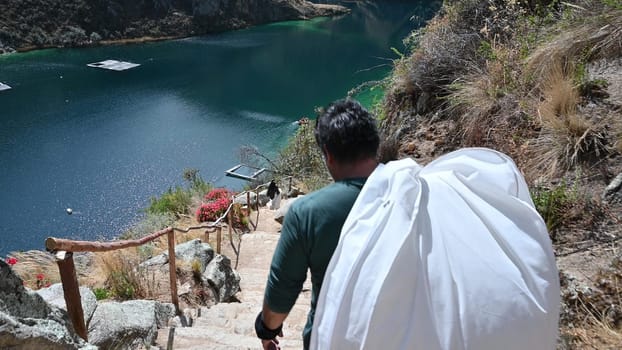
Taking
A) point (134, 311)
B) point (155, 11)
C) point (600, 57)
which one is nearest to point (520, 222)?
point (134, 311)

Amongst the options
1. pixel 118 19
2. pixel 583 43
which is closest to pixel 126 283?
pixel 583 43

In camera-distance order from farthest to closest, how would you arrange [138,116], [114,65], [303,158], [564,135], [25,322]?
1. [114,65]
2. [138,116]
3. [303,158]
4. [564,135]
5. [25,322]

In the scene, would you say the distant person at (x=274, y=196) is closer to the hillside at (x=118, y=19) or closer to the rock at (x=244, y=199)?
the rock at (x=244, y=199)

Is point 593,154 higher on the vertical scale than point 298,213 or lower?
lower

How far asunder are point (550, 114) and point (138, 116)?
2147 centimetres

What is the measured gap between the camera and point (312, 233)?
1299mm

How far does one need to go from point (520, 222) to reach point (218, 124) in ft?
70.1

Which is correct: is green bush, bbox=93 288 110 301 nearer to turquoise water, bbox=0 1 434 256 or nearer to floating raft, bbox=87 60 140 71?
turquoise water, bbox=0 1 434 256

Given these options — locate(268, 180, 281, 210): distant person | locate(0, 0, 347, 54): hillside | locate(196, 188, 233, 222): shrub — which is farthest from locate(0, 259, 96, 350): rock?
locate(0, 0, 347, 54): hillside

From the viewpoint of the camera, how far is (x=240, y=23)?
4581cm

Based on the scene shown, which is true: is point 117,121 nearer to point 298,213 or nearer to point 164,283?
point 164,283

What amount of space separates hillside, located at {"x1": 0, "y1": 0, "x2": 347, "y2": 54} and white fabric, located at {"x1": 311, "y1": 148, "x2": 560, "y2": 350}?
3771 centimetres

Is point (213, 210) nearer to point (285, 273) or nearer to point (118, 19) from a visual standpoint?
point (285, 273)

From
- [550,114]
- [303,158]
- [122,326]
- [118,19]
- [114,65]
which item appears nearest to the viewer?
[122,326]
